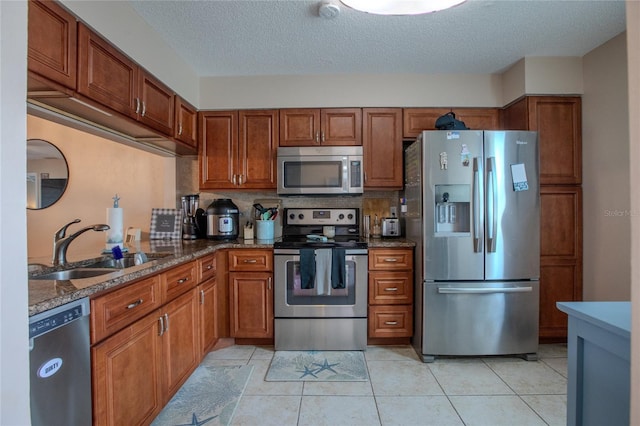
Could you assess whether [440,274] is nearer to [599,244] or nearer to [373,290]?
[373,290]

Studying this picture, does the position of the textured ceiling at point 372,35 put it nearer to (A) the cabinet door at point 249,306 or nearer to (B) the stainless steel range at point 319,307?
(B) the stainless steel range at point 319,307

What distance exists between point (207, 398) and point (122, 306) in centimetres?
94

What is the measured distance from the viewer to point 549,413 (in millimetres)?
1724

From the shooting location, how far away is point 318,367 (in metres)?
2.22

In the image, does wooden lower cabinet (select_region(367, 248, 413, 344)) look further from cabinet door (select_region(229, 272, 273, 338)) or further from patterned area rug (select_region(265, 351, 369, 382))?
cabinet door (select_region(229, 272, 273, 338))

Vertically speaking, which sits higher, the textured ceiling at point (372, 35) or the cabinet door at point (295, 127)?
the textured ceiling at point (372, 35)

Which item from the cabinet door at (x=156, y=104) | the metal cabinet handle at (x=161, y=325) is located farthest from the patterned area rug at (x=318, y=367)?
the cabinet door at (x=156, y=104)

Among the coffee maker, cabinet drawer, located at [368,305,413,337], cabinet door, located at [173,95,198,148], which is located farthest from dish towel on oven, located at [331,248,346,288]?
cabinet door, located at [173,95,198,148]

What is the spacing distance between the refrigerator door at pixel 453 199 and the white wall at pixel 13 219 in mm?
2196

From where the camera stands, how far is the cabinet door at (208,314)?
2162mm

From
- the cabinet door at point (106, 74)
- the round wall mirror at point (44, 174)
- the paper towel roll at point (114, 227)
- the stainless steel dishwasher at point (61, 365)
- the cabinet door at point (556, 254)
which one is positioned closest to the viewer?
the stainless steel dishwasher at point (61, 365)

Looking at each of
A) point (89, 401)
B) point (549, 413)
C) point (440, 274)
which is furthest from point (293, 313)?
point (549, 413)

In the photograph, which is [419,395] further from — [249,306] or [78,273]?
[78,273]

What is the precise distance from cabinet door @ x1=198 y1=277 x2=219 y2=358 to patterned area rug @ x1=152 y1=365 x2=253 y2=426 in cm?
18
